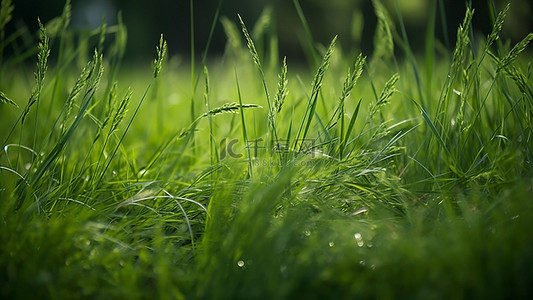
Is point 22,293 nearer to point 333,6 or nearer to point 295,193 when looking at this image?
point 295,193

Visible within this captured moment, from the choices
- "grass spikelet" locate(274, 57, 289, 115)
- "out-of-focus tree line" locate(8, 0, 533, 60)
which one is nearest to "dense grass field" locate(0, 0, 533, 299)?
"grass spikelet" locate(274, 57, 289, 115)

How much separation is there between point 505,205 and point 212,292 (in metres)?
0.63

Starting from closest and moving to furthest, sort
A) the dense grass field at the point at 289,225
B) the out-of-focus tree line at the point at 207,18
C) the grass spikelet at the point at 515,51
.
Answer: the dense grass field at the point at 289,225 → the grass spikelet at the point at 515,51 → the out-of-focus tree line at the point at 207,18

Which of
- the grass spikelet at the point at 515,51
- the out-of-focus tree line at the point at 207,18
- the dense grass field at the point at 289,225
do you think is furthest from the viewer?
the out-of-focus tree line at the point at 207,18

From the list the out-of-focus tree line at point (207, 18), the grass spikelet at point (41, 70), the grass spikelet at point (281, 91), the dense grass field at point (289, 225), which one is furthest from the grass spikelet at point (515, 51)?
the out-of-focus tree line at point (207, 18)

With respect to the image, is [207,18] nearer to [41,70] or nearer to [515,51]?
[41,70]

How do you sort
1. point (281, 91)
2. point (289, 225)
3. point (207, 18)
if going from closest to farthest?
point (289, 225) → point (281, 91) → point (207, 18)

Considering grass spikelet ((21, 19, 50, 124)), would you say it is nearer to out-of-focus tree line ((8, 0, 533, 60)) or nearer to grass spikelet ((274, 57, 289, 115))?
grass spikelet ((274, 57, 289, 115))

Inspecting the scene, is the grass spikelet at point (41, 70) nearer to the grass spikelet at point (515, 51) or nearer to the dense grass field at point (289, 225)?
the dense grass field at point (289, 225)

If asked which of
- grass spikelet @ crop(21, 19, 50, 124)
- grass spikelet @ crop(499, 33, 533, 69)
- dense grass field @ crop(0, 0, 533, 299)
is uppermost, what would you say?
grass spikelet @ crop(21, 19, 50, 124)

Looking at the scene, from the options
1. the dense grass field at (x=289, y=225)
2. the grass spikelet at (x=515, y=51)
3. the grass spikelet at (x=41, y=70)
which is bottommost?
the dense grass field at (x=289, y=225)

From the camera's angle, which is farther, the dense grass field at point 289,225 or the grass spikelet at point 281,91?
the grass spikelet at point 281,91

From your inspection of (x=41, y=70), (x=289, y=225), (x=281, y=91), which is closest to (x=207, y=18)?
(x=41, y=70)

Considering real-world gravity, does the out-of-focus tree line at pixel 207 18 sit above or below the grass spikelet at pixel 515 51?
below
